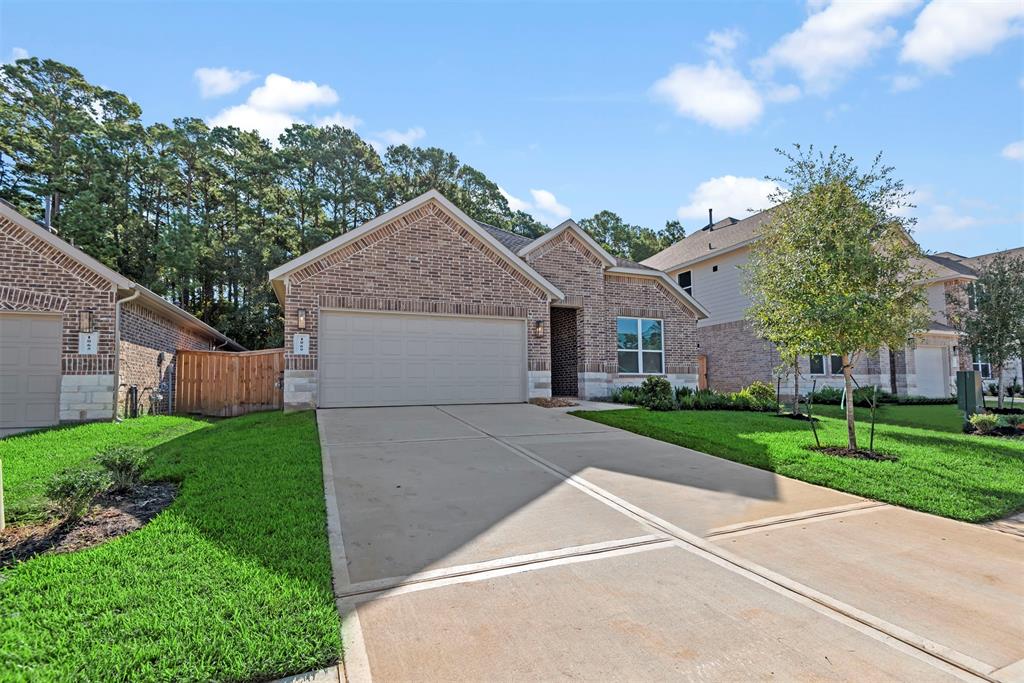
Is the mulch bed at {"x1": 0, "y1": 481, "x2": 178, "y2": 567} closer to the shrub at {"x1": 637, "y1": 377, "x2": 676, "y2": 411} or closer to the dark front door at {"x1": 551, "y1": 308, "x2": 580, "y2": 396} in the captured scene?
the shrub at {"x1": 637, "y1": 377, "x2": 676, "y2": 411}

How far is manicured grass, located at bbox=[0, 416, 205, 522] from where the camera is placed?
16.5 feet

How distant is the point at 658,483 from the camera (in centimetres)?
593

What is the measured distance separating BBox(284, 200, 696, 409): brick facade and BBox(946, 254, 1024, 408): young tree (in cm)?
867

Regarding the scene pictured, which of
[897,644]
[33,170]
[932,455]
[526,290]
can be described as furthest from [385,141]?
[897,644]

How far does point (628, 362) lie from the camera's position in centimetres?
1698

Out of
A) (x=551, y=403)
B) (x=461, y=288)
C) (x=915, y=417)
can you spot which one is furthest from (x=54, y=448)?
(x=915, y=417)

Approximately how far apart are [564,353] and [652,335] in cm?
326

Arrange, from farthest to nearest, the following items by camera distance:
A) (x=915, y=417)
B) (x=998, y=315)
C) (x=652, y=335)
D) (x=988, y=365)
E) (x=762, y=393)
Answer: (x=988, y=365), (x=652, y=335), (x=998, y=315), (x=762, y=393), (x=915, y=417)

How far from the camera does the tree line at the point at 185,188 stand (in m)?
25.1

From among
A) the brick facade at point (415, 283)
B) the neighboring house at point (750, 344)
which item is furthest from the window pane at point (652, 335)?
the brick facade at point (415, 283)

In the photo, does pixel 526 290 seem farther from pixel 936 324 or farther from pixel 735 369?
pixel 936 324

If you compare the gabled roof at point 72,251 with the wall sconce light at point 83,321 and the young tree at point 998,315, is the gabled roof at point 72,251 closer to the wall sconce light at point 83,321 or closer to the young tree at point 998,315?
the wall sconce light at point 83,321

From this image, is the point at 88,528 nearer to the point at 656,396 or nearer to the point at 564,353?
the point at 656,396

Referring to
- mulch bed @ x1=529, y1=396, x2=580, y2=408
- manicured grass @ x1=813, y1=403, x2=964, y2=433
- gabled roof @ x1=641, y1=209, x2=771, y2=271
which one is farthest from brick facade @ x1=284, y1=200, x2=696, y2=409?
gabled roof @ x1=641, y1=209, x2=771, y2=271
